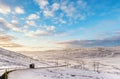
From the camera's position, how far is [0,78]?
38.3 meters
